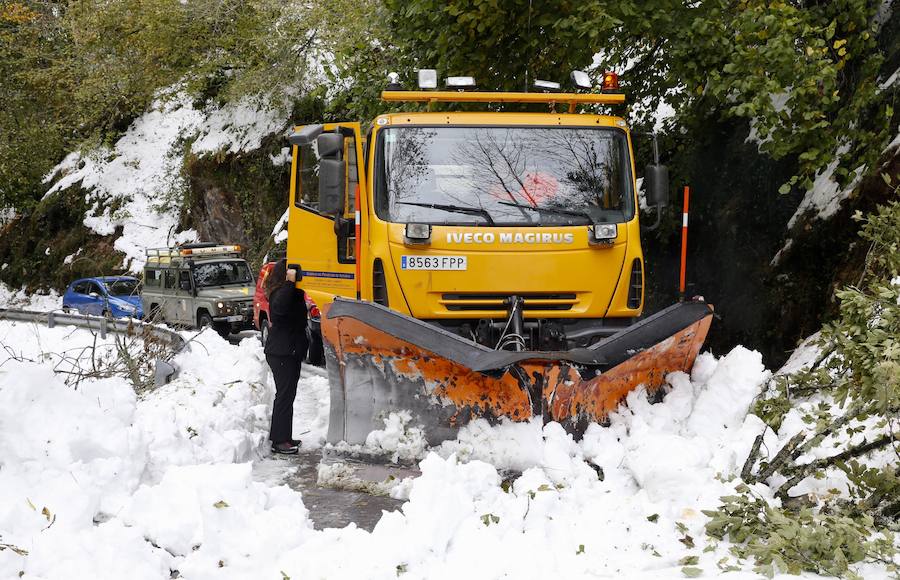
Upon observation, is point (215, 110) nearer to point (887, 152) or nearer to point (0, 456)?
point (887, 152)

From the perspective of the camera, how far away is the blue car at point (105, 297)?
21.0 m

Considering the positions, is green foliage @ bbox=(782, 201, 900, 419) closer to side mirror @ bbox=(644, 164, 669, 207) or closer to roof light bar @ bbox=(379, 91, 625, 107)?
side mirror @ bbox=(644, 164, 669, 207)

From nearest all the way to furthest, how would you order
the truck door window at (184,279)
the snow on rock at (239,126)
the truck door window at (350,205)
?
the truck door window at (350,205) < the truck door window at (184,279) < the snow on rock at (239,126)

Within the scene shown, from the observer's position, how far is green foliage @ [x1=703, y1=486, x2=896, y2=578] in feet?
13.1

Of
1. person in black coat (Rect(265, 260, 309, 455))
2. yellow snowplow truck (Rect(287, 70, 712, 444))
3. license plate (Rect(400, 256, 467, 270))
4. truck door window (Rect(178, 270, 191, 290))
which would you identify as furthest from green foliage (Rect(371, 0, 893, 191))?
truck door window (Rect(178, 270, 191, 290))

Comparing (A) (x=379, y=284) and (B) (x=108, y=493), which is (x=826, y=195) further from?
(B) (x=108, y=493)

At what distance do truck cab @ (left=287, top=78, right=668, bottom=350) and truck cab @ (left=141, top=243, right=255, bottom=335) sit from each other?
34.4ft

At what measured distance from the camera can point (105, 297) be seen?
21312 mm

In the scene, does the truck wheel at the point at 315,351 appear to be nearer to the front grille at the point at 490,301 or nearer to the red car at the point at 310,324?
the red car at the point at 310,324

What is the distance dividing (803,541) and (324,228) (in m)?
5.77

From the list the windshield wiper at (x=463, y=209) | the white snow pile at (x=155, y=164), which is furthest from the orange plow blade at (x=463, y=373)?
the white snow pile at (x=155, y=164)

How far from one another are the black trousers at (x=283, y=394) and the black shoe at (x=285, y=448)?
32mm

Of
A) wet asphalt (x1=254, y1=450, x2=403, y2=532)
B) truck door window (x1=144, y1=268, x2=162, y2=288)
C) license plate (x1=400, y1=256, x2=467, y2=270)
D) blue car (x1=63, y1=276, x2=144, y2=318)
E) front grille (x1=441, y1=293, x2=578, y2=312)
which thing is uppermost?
license plate (x1=400, y1=256, x2=467, y2=270)

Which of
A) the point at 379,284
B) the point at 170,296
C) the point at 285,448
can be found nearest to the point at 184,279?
the point at 170,296
